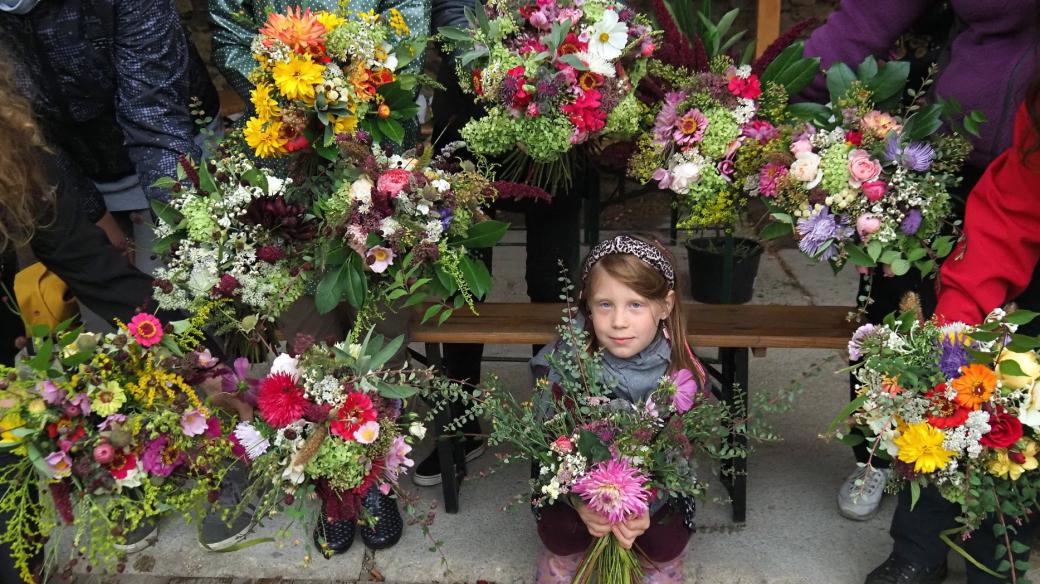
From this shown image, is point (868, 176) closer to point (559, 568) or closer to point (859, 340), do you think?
point (859, 340)

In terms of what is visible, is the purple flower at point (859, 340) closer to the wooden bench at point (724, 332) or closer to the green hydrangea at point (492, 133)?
the wooden bench at point (724, 332)

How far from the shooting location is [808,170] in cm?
203

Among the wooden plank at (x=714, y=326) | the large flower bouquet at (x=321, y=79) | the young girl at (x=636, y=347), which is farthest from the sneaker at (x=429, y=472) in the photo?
the large flower bouquet at (x=321, y=79)

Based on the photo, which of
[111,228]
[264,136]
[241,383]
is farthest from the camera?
[111,228]

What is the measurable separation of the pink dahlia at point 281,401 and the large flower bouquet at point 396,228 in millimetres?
258

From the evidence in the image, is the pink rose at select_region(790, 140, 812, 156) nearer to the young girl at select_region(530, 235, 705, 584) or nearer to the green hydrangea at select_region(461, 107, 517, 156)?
the young girl at select_region(530, 235, 705, 584)

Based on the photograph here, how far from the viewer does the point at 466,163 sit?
217cm

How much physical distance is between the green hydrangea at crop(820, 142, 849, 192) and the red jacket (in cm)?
31

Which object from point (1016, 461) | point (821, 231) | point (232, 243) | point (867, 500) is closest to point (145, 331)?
point (232, 243)

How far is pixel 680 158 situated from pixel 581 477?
84 centimetres

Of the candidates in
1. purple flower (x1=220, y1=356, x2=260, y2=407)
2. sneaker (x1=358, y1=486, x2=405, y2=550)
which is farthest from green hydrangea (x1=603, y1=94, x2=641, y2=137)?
sneaker (x1=358, y1=486, x2=405, y2=550)

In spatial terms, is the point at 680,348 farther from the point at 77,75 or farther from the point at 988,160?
the point at 77,75

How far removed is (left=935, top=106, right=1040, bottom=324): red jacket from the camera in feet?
6.35

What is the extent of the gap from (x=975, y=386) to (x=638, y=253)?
85 cm
